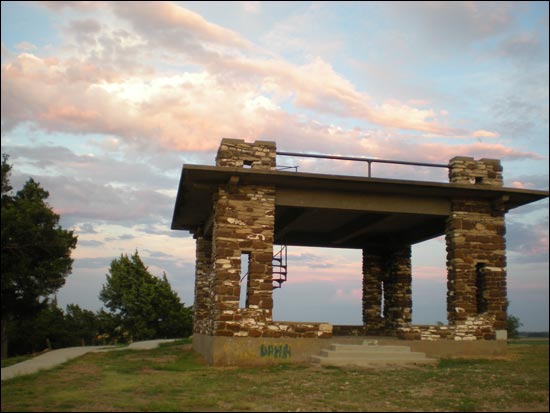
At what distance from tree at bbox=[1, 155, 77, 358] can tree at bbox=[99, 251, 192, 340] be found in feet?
28.0

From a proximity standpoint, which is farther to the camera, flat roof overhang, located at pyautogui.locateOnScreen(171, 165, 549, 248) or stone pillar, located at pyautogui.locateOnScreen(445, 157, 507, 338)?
stone pillar, located at pyautogui.locateOnScreen(445, 157, 507, 338)

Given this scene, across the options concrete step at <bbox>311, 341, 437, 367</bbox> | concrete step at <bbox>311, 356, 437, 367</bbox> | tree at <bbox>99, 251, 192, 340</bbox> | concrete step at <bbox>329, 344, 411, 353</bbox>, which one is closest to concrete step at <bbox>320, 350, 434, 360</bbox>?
concrete step at <bbox>311, 341, 437, 367</bbox>

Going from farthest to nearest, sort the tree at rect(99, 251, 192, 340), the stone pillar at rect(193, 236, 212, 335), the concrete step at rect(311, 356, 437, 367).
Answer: the tree at rect(99, 251, 192, 340) → the stone pillar at rect(193, 236, 212, 335) → the concrete step at rect(311, 356, 437, 367)

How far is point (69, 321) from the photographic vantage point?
4341 cm

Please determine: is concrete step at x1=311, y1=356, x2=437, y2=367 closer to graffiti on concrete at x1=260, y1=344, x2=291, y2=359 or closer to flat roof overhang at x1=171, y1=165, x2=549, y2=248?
graffiti on concrete at x1=260, y1=344, x2=291, y2=359

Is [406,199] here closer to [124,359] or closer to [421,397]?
[421,397]

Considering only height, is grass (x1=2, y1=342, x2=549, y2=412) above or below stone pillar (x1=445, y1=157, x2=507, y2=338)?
below

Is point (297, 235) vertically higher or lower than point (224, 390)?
higher

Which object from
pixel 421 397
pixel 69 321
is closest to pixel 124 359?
pixel 421 397

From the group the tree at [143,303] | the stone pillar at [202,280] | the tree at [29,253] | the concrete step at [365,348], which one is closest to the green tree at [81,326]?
the tree at [143,303]

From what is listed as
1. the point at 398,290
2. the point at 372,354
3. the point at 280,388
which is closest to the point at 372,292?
the point at 398,290

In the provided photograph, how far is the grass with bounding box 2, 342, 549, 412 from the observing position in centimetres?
839

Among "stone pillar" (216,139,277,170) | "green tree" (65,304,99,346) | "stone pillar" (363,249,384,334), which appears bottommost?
"green tree" (65,304,99,346)

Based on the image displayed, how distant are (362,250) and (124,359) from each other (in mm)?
11617
